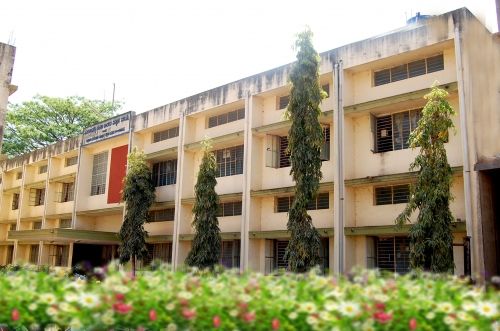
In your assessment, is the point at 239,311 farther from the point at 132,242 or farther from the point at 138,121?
the point at 138,121

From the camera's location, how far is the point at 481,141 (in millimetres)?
14898

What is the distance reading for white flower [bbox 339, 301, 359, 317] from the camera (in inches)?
156

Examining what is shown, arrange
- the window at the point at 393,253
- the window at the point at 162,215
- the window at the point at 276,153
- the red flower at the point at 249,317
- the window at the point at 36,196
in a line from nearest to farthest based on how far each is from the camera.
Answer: the red flower at the point at 249,317 → the window at the point at 393,253 → the window at the point at 276,153 → the window at the point at 162,215 → the window at the point at 36,196

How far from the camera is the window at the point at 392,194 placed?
16359 millimetres

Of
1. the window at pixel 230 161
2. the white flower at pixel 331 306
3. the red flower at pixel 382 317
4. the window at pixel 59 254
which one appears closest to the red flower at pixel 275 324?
the white flower at pixel 331 306

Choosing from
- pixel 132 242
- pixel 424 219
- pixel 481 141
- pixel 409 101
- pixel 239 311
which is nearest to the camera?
pixel 239 311

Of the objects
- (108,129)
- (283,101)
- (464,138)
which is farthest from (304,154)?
(108,129)

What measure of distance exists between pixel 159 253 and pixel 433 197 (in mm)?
15290

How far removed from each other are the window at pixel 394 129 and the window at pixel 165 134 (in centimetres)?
1050

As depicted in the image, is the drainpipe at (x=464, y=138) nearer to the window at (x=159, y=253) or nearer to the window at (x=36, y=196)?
the window at (x=159, y=253)

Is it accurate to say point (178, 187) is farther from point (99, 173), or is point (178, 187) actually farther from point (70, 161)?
point (70, 161)

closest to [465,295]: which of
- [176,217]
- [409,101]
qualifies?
[409,101]

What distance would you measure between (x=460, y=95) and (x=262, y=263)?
928 centimetres

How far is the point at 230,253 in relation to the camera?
2156 cm
